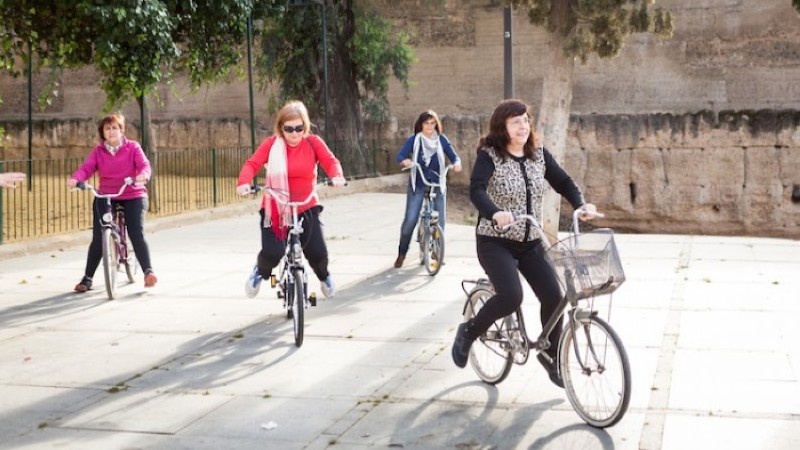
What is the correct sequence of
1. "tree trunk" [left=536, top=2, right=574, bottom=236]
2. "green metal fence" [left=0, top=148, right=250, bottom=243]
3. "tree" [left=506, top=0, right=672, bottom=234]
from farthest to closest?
"tree trunk" [left=536, top=2, right=574, bottom=236] → "tree" [left=506, top=0, right=672, bottom=234] → "green metal fence" [left=0, top=148, right=250, bottom=243]

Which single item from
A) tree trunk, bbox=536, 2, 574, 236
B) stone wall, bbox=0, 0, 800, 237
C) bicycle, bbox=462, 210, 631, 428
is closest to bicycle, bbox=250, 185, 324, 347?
bicycle, bbox=462, 210, 631, 428

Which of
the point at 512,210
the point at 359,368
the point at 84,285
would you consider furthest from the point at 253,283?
the point at 512,210

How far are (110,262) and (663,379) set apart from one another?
507 centimetres

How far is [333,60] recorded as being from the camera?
24984mm

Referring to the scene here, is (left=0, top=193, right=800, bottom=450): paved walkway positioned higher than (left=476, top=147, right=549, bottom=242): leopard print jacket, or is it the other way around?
(left=476, top=147, right=549, bottom=242): leopard print jacket

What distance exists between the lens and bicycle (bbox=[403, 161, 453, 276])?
11.3 meters

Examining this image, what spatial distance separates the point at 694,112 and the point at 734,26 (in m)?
2.98

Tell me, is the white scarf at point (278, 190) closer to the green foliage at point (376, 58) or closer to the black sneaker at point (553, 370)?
the black sneaker at point (553, 370)

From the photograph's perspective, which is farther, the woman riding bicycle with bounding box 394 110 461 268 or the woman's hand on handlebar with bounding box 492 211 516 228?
the woman riding bicycle with bounding box 394 110 461 268

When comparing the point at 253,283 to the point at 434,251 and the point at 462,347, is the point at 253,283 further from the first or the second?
the point at 434,251

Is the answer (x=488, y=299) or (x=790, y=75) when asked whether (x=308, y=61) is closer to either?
(x=790, y=75)

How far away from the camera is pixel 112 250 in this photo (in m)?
10.1

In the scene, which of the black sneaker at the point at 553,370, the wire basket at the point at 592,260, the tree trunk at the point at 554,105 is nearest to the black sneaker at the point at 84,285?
the black sneaker at the point at 553,370

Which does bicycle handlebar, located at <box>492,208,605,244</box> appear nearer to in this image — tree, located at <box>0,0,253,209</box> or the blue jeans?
the blue jeans
